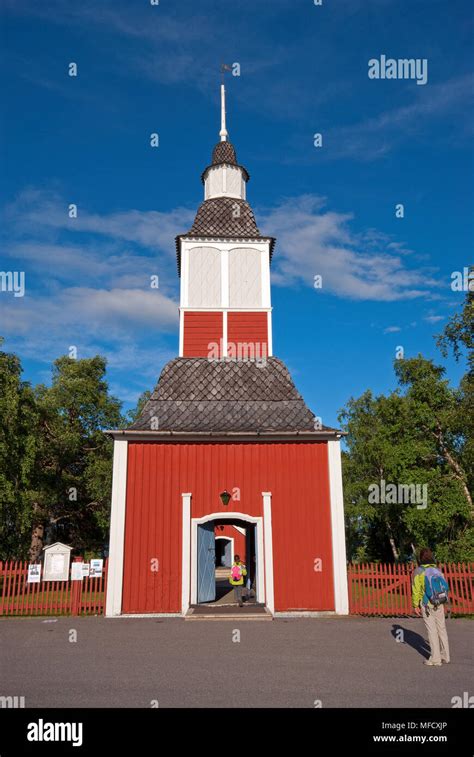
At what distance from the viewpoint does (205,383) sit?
16.7 m

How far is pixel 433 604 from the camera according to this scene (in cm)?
819

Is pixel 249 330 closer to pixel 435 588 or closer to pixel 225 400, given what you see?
pixel 225 400

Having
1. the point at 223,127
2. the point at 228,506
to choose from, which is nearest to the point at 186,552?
the point at 228,506

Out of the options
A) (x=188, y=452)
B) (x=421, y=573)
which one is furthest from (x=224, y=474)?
(x=421, y=573)

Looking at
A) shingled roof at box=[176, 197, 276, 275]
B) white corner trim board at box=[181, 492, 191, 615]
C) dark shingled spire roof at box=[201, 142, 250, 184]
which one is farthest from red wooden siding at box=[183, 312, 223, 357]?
dark shingled spire roof at box=[201, 142, 250, 184]

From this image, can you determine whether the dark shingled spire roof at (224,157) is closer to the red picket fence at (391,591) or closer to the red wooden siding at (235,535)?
the red picket fence at (391,591)

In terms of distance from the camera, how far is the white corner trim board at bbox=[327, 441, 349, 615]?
13.7 metres

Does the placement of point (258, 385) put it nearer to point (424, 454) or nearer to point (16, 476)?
point (424, 454)

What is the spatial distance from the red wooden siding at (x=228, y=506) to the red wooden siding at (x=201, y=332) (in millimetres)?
4310

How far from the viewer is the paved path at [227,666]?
645cm

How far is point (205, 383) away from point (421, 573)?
9.70 metres

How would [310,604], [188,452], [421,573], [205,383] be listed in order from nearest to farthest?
[421,573] → [310,604] → [188,452] → [205,383]

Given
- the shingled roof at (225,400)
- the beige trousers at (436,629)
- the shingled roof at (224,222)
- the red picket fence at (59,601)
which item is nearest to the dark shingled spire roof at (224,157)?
the shingled roof at (224,222)

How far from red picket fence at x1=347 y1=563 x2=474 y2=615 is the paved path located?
1321mm
